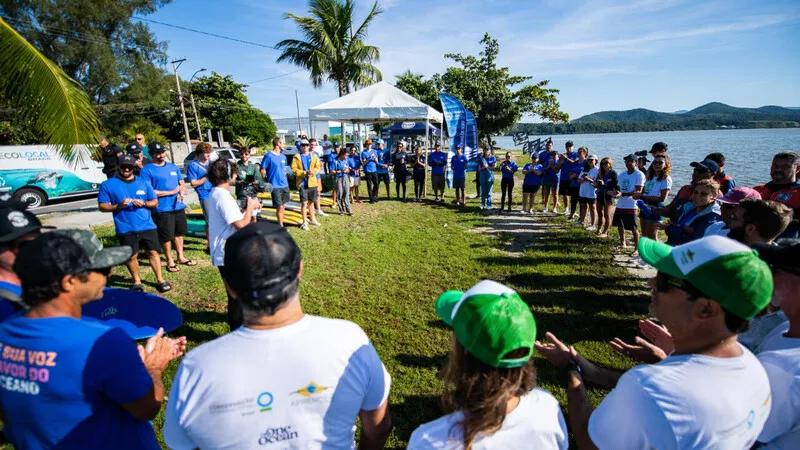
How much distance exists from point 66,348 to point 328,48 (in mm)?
19573

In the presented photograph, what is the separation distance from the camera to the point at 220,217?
3557 mm

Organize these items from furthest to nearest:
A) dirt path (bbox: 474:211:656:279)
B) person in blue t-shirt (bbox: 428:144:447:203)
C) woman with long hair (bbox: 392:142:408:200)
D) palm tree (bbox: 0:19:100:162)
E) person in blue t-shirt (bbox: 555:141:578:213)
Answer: woman with long hair (bbox: 392:142:408:200)
person in blue t-shirt (bbox: 428:144:447:203)
person in blue t-shirt (bbox: 555:141:578:213)
dirt path (bbox: 474:211:656:279)
palm tree (bbox: 0:19:100:162)

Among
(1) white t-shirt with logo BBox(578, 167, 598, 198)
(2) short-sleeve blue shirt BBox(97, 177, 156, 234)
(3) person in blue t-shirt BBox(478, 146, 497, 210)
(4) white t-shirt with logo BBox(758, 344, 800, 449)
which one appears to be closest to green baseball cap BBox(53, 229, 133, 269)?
(4) white t-shirt with logo BBox(758, 344, 800, 449)

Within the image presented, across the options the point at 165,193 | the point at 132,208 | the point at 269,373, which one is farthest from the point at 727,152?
the point at 269,373

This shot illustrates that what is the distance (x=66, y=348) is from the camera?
1.34 metres

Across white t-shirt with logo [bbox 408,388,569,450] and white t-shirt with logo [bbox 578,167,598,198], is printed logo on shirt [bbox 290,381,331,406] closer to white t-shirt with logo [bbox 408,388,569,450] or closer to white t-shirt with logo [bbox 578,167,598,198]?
white t-shirt with logo [bbox 408,388,569,450]

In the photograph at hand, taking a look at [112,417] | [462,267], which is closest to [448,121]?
[462,267]

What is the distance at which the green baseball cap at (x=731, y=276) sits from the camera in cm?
122

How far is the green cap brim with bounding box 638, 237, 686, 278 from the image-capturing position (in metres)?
1.39

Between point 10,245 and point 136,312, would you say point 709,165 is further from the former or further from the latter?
point 136,312

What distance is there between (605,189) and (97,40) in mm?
36798

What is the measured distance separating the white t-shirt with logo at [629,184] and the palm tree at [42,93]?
8.10 metres

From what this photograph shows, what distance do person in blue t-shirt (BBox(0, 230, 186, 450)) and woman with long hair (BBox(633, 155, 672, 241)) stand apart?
6824 mm

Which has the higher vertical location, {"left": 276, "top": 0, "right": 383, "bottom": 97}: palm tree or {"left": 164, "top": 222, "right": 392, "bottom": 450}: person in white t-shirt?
{"left": 276, "top": 0, "right": 383, "bottom": 97}: palm tree
